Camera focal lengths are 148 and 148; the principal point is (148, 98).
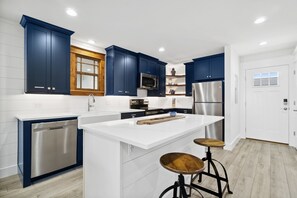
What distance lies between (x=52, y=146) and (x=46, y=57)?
1477 millimetres

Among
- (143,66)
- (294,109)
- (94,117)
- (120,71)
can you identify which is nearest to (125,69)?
(120,71)

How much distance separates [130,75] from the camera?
4043 millimetres

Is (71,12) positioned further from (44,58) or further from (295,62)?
(295,62)

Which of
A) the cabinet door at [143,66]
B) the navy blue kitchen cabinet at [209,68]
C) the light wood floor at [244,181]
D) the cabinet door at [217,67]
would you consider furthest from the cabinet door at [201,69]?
the light wood floor at [244,181]

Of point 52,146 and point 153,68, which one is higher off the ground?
point 153,68

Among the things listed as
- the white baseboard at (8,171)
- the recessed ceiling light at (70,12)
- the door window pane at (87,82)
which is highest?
the recessed ceiling light at (70,12)

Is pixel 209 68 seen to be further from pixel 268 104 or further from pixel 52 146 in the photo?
pixel 52 146

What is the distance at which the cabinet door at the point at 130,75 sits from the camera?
3945 mm

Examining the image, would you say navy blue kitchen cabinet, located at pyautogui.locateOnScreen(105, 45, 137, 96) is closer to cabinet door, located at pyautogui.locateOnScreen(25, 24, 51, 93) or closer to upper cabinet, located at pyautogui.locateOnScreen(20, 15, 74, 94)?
upper cabinet, located at pyautogui.locateOnScreen(20, 15, 74, 94)

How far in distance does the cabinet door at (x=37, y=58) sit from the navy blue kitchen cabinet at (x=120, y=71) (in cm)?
137

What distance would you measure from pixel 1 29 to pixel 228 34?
3984 millimetres

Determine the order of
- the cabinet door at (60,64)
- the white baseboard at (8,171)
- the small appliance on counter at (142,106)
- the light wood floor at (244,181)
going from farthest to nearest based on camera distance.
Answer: the small appliance on counter at (142,106), the cabinet door at (60,64), the white baseboard at (8,171), the light wood floor at (244,181)

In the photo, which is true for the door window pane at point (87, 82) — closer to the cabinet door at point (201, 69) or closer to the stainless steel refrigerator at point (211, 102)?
the stainless steel refrigerator at point (211, 102)

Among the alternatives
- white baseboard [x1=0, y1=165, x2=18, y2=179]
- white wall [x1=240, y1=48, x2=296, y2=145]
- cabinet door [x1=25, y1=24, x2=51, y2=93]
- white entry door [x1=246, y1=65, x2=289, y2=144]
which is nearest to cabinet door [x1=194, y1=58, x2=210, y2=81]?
white wall [x1=240, y1=48, x2=296, y2=145]
